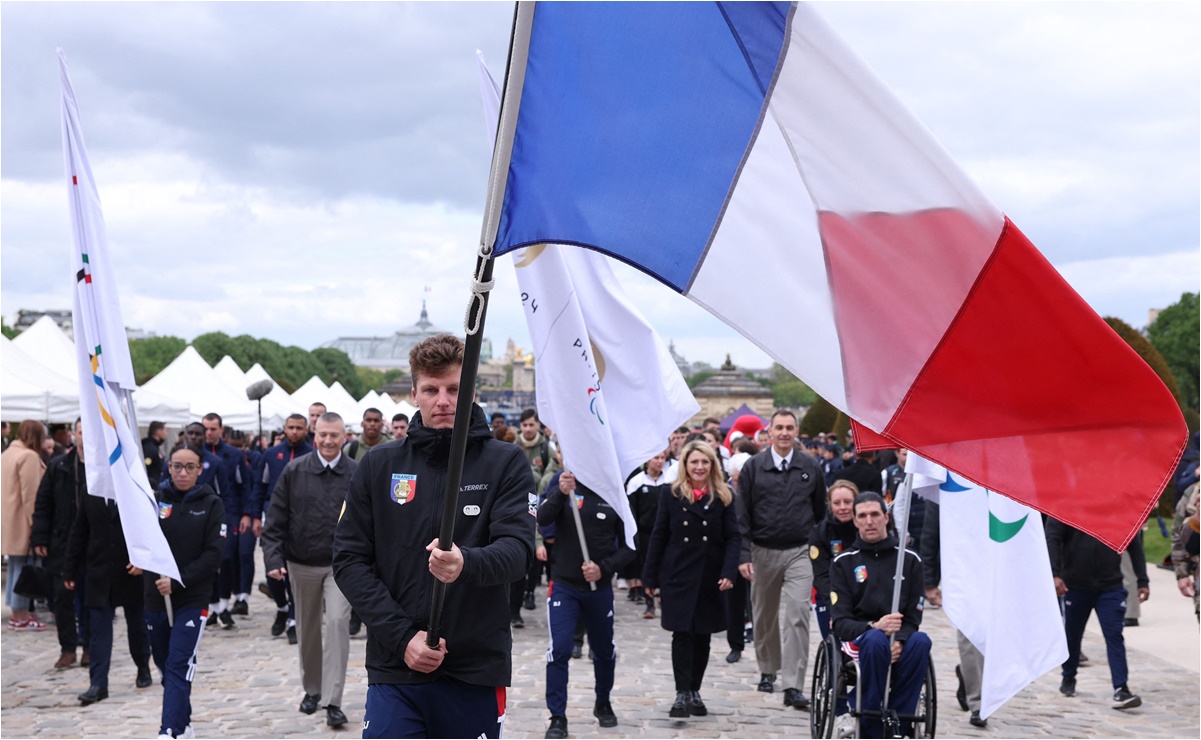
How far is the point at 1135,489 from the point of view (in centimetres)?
373

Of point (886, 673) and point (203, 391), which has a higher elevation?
point (203, 391)

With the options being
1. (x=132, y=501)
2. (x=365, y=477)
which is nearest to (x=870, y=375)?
(x=365, y=477)

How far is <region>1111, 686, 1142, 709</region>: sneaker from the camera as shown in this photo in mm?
10273

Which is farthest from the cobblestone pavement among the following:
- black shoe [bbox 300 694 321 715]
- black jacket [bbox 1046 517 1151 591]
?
black jacket [bbox 1046 517 1151 591]

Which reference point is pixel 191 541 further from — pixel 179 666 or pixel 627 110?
pixel 627 110

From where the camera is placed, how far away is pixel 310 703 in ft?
31.5

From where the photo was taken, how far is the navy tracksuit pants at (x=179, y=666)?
7.95m

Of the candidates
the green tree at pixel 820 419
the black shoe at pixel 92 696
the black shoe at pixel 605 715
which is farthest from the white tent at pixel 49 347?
the green tree at pixel 820 419

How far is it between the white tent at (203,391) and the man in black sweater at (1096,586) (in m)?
17.4

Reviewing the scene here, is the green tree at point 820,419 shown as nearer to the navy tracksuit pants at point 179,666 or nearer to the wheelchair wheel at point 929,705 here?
the wheelchair wheel at point 929,705

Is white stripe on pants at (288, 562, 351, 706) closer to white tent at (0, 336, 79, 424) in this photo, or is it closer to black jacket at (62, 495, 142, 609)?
black jacket at (62, 495, 142, 609)

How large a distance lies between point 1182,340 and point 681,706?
65848mm

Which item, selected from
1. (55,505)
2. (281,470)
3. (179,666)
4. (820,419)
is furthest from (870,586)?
(820,419)

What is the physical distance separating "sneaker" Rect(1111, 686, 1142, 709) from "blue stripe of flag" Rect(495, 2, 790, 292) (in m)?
8.31
